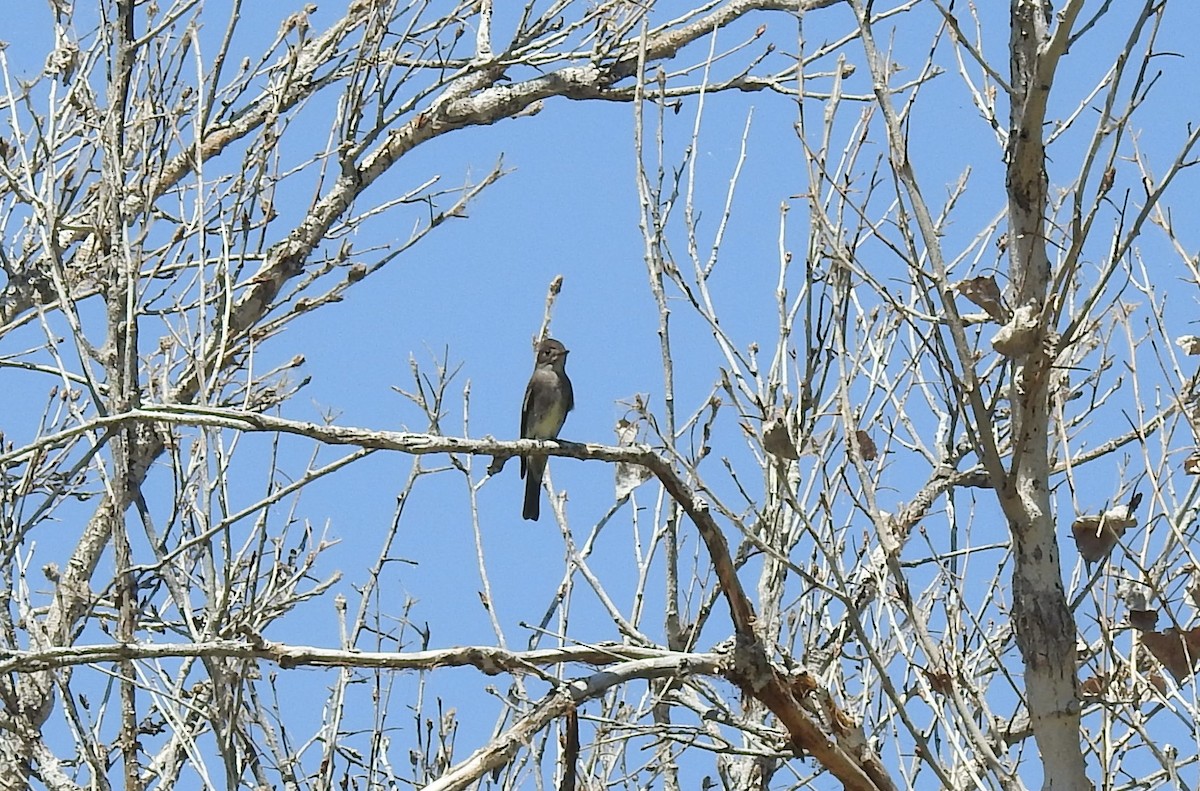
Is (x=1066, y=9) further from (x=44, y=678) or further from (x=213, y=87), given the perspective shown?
(x=44, y=678)

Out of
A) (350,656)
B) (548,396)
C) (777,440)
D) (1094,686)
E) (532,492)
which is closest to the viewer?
(350,656)

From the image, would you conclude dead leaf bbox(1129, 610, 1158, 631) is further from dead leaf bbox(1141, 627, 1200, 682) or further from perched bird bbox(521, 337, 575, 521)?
perched bird bbox(521, 337, 575, 521)

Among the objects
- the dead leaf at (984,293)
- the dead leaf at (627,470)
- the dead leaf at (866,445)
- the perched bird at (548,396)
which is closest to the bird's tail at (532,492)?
→ the perched bird at (548,396)

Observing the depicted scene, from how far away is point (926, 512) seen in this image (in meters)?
5.98

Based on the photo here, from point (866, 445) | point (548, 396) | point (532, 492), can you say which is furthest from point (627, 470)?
point (548, 396)

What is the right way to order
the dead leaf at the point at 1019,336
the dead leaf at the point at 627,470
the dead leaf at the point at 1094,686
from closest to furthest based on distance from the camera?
the dead leaf at the point at 1019,336 → the dead leaf at the point at 1094,686 → the dead leaf at the point at 627,470

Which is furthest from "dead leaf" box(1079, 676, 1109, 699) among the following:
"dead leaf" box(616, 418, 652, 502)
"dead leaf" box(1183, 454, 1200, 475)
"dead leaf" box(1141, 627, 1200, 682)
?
"dead leaf" box(616, 418, 652, 502)

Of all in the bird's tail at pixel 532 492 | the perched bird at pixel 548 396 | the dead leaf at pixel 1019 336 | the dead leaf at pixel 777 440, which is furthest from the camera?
the perched bird at pixel 548 396

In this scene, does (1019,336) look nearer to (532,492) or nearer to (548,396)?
(532,492)

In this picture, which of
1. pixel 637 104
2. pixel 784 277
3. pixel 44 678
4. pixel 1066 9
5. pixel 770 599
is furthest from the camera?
pixel 44 678

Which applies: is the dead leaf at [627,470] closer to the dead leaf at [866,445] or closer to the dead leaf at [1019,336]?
the dead leaf at [866,445]

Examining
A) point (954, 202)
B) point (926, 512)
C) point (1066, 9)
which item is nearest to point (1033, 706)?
point (1066, 9)

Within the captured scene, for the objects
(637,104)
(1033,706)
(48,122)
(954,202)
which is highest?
(48,122)

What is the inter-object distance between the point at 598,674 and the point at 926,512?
111 inches
